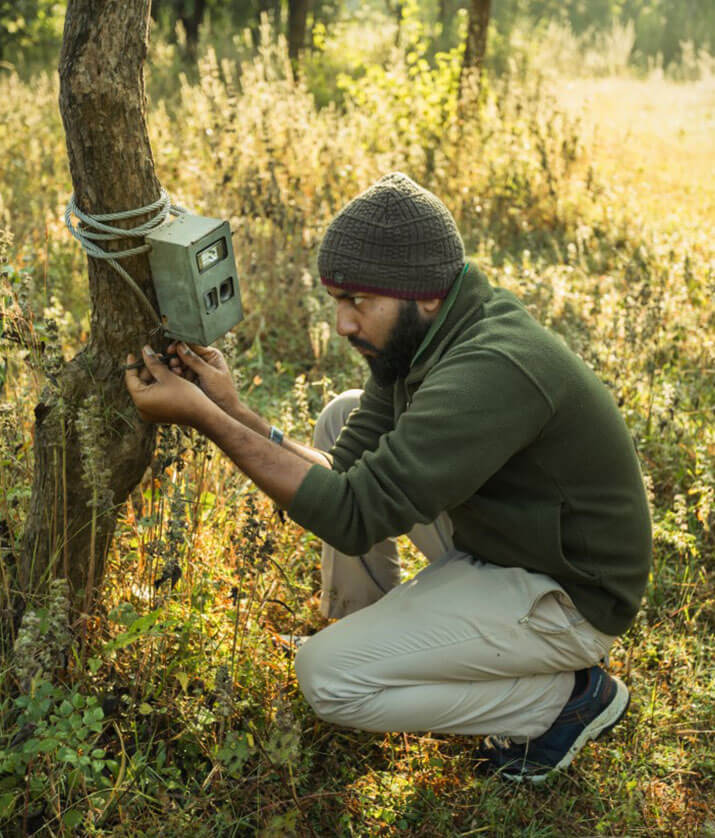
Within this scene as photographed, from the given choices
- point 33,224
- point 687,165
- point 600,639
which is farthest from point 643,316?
point 687,165

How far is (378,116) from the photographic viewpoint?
23.1 ft

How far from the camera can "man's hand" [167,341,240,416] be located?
2.50 metres

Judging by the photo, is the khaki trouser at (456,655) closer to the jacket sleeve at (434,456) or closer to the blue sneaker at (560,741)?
the blue sneaker at (560,741)

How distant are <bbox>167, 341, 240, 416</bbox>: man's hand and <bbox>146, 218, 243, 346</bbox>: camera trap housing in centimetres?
12

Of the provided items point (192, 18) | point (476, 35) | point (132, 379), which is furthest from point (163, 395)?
point (192, 18)

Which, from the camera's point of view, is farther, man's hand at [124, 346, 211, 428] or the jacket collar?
the jacket collar

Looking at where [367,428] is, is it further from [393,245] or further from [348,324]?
[393,245]

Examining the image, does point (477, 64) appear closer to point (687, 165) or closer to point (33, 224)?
point (687, 165)

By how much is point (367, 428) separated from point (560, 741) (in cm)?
110

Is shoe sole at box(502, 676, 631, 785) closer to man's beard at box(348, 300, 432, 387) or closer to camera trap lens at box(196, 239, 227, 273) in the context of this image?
man's beard at box(348, 300, 432, 387)

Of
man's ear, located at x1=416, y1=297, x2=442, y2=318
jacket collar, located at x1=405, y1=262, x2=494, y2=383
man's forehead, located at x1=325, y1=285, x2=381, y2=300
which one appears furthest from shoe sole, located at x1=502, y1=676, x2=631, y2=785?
man's forehead, located at x1=325, y1=285, x2=381, y2=300

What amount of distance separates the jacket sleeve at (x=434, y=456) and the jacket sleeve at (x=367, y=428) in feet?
1.75

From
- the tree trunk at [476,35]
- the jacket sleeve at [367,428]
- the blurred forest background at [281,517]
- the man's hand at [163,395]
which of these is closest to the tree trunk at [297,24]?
the tree trunk at [476,35]

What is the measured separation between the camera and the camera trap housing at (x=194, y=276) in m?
2.24
